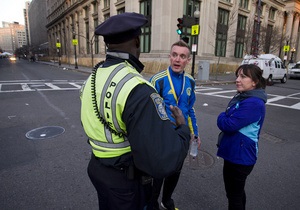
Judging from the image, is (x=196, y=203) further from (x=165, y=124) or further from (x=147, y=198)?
(x=165, y=124)

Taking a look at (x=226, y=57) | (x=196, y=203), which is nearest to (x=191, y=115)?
(x=196, y=203)

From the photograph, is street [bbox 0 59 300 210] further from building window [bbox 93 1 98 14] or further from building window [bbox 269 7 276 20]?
building window [bbox 269 7 276 20]

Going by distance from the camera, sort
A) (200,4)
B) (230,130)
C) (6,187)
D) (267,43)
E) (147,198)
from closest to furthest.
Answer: (147,198) < (230,130) < (6,187) < (200,4) < (267,43)

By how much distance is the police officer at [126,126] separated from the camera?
1217 millimetres

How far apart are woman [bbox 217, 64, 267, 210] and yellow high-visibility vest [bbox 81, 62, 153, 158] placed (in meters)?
1.35

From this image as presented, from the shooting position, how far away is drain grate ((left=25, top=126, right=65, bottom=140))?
5.29 m

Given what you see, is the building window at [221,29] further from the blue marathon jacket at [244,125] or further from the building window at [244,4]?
the blue marathon jacket at [244,125]

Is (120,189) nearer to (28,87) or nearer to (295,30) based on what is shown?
→ (28,87)

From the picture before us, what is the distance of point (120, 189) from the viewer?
1.46 metres

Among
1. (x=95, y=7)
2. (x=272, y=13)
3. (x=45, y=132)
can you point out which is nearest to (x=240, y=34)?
(x=272, y=13)

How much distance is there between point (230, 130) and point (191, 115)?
76 centimetres

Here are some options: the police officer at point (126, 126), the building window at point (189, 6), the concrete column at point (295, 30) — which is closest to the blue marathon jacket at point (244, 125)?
the police officer at point (126, 126)

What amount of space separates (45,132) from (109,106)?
16.4 ft

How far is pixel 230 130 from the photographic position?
7.55ft
